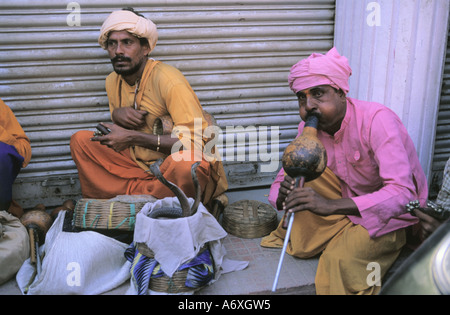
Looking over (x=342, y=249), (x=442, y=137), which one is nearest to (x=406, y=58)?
(x=442, y=137)

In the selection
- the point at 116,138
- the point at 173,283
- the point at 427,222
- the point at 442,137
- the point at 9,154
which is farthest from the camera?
the point at 442,137

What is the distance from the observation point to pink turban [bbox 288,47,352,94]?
262 cm

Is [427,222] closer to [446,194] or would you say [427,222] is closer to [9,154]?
[446,194]

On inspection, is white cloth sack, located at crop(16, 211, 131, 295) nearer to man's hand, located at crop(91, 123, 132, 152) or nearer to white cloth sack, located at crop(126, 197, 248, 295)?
white cloth sack, located at crop(126, 197, 248, 295)

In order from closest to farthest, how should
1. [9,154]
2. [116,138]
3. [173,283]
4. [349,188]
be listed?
[173,283] → [349,188] → [9,154] → [116,138]

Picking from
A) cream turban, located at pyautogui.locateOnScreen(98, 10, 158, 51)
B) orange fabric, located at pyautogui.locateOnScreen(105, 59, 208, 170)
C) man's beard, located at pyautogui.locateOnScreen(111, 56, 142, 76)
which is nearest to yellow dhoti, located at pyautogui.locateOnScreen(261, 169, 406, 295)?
orange fabric, located at pyautogui.locateOnScreen(105, 59, 208, 170)

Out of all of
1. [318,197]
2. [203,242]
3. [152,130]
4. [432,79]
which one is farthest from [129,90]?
[432,79]

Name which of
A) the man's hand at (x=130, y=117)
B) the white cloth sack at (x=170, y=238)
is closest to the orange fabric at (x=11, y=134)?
the man's hand at (x=130, y=117)

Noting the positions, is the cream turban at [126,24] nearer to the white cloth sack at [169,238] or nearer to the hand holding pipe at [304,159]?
the white cloth sack at [169,238]

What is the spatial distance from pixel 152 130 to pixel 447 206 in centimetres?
220

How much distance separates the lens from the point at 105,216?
294cm

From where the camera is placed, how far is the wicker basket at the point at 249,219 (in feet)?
11.0

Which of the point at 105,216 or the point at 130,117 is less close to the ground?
the point at 130,117

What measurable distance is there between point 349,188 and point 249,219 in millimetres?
829
